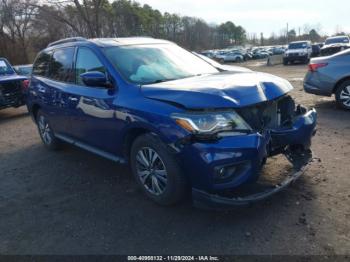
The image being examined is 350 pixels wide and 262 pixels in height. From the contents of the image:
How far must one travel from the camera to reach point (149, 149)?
4020 mm

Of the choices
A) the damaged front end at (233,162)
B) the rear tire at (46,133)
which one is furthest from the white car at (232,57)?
the damaged front end at (233,162)

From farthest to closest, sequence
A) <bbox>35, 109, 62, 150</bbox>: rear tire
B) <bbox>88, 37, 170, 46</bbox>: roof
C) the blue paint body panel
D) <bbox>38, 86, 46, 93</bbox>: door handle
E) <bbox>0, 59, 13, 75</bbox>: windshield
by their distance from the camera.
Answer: <bbox>0, 59, 13, 75</bbox>: windshield < <bbox>35, 109, 62, 150</bbox>: rear tire < <bbox>38, 86, 46, 93</bbox>: door handle < <bbox>88, 37, 170, 46</bbox>: roof < the blue paint body panel

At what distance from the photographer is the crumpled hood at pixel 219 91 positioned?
3623 mm

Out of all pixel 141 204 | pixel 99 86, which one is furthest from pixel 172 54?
pixel 141 204

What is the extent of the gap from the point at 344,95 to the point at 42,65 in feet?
20.8

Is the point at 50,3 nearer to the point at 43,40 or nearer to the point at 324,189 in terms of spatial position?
the point at 43,40

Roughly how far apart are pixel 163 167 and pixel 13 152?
4263 mm

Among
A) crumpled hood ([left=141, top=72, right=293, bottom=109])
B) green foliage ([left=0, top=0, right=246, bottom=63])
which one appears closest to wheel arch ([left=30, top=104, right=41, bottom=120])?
crumpled hood ([left=141, top=72, right=293, bottom=109])

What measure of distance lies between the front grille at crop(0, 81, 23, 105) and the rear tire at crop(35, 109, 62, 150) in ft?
14.8

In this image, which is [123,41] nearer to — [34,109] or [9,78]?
[34,109]

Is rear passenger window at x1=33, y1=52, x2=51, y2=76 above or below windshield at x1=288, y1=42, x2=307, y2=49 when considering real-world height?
above

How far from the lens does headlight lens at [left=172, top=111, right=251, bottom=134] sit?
139 inches

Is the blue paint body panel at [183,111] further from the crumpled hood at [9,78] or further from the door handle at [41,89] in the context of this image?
the crumpled hood at [9,78]

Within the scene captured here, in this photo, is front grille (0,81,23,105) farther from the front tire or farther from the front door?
the front tire
